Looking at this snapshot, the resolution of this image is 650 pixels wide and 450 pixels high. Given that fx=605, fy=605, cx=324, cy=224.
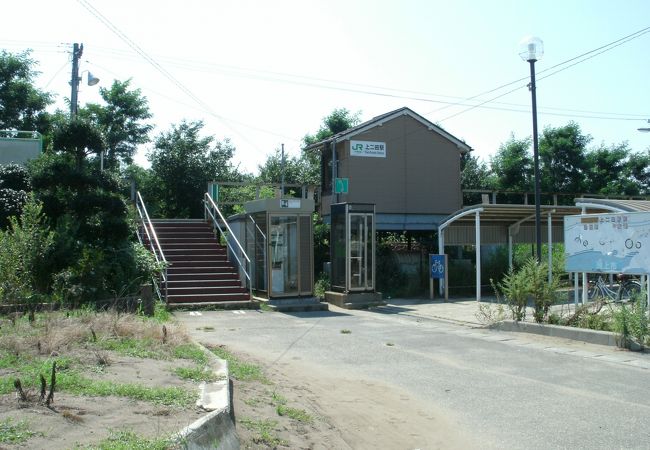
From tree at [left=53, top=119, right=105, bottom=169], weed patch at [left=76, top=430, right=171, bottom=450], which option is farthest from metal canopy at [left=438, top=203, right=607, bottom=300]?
weed patch at [left=76, top=430, right=171, bottom=450]

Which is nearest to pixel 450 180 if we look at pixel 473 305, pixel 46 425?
pixel 473 305

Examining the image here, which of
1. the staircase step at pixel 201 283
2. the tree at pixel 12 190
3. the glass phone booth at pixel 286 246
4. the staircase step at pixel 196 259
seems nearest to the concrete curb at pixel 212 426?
the glass phone booth at pixel 286 246

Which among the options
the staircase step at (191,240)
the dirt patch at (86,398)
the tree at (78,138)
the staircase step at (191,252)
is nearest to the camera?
the dirt patch at (86,398)

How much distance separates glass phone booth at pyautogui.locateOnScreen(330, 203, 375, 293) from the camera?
18688 millimetres

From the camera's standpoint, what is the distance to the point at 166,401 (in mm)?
5375

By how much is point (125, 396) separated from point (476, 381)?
16.8 ft

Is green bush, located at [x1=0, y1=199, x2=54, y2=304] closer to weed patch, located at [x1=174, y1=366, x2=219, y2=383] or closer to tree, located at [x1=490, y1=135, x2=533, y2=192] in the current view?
weed patch, located at [x1=174, y1=366, x2=219, y2=383]

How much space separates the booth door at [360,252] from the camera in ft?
61.5

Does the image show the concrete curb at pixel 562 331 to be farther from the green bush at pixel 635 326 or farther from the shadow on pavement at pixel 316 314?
the shadow on pavement at pixel 316 314

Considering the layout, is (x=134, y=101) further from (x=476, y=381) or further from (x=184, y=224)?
(x=476, y=381)

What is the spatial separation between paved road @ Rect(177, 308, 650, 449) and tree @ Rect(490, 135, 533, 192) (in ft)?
73.4

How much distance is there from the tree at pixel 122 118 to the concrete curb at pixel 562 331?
24.8 meters

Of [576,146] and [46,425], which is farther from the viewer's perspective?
[576,146]

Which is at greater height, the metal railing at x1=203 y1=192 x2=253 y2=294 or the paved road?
the metal railing at x1=203 y1=192 x2=253 y2=294
